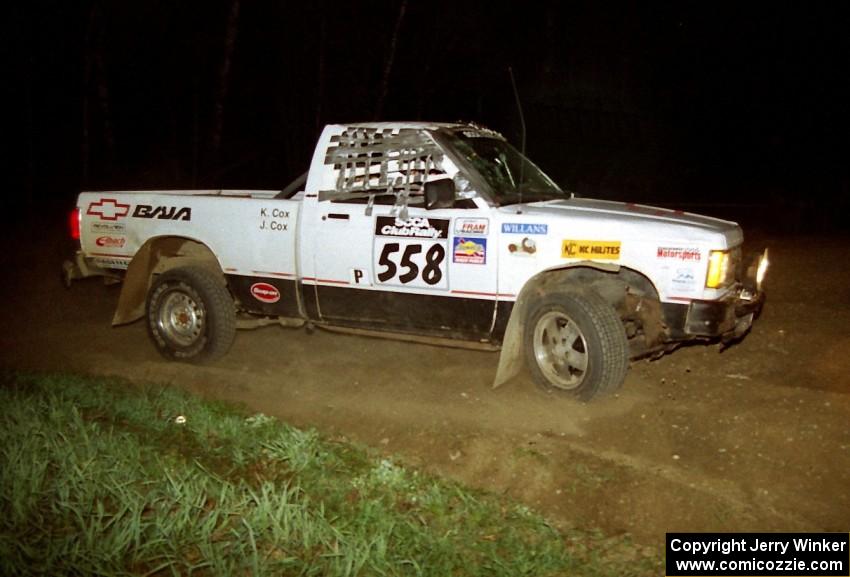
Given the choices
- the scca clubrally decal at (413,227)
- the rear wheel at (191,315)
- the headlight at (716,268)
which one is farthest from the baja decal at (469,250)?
the rear wheel at (191,315)

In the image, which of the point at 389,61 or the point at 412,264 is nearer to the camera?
the point at 412,264

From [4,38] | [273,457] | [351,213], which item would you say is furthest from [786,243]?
[4,38]

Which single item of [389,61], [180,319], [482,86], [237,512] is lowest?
[237,512]

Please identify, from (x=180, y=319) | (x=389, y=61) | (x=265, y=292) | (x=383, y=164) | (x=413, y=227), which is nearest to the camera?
(x=413, y=227)

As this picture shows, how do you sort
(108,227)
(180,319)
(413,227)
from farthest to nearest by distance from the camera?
(108,227)
(180,319)
(413,227)

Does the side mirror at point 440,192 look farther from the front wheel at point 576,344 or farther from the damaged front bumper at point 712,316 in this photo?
the damaged front bumper at point 712,316

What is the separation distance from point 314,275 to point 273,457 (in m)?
1.99

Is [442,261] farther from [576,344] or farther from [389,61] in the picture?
[389,61]

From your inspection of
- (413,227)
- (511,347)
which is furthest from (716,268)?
(413,227)

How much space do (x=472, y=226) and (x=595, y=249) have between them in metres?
0.92

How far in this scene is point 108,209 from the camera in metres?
7.32

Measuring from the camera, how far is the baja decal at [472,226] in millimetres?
5754

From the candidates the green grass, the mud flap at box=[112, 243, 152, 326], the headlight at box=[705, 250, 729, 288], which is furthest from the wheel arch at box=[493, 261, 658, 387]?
the mud flap at box=[112, 243, 152, 326]

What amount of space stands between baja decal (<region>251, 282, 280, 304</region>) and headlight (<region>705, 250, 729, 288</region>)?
3472 mm
